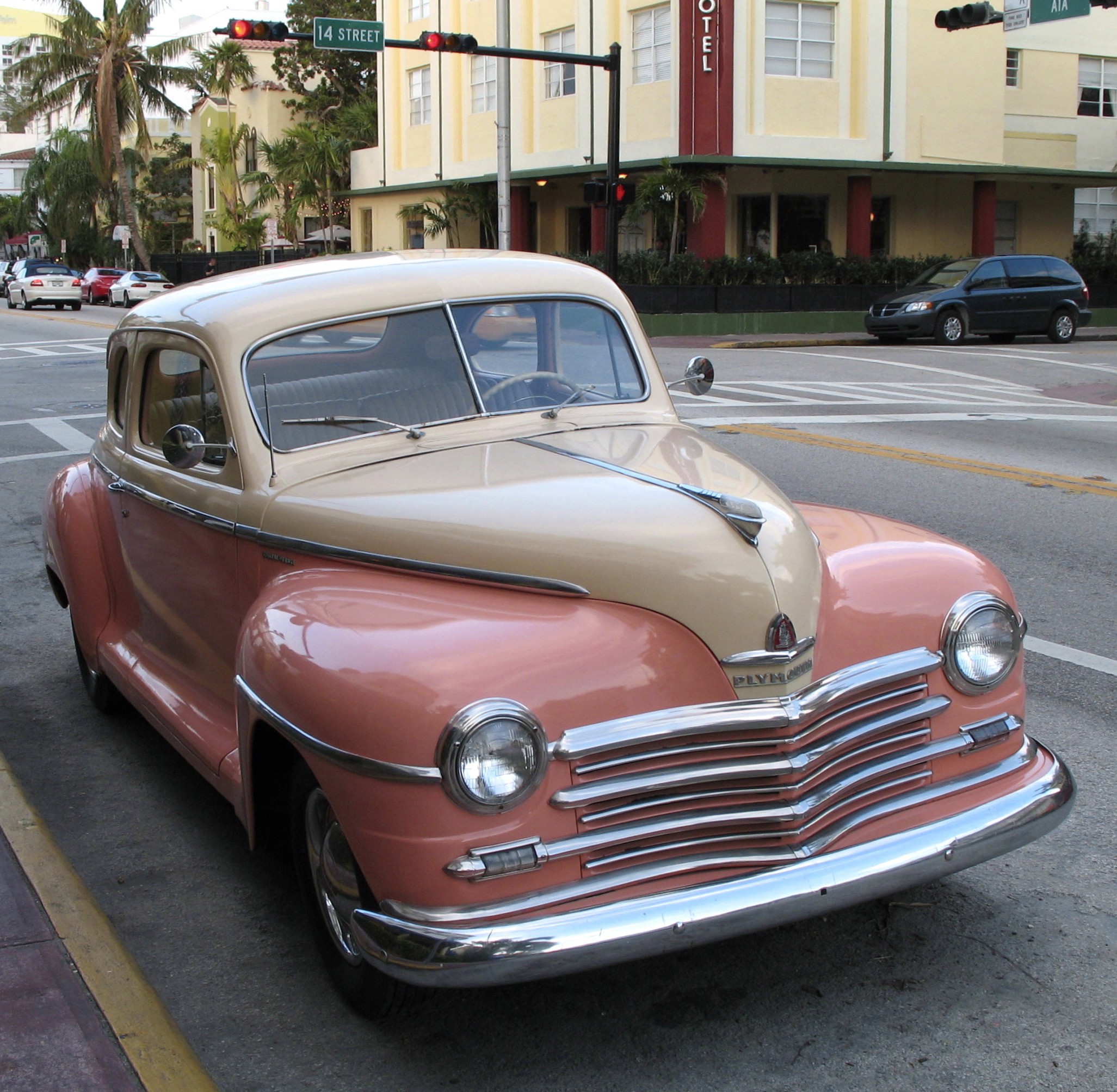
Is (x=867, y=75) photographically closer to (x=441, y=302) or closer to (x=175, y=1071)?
(x=441, y=302)

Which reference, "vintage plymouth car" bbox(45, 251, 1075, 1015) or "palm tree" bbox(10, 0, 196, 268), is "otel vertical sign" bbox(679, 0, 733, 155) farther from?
"palm tree" bbox(10, 0, 196, 268)

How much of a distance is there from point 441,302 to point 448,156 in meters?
35.7

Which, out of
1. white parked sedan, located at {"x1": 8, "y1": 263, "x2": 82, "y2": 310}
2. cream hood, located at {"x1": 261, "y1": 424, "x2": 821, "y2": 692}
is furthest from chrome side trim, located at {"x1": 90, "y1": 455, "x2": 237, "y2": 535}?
white parked sedan, located at {"x1": 8, "y1": 263, "x2": 82, "y2": 310}

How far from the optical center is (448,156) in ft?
126

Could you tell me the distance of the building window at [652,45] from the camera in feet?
102

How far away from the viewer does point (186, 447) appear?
4.02 meters

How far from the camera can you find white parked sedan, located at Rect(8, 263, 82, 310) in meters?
42.0

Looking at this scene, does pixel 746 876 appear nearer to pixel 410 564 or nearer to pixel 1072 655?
pixel 410 564

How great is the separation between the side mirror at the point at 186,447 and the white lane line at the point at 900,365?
53.3ft

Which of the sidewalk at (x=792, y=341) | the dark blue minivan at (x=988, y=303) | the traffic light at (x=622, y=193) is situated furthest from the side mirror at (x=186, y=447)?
the dark blue minivan at (x=988, y=303)

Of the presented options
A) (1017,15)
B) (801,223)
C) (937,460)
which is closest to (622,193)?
(1017,15)

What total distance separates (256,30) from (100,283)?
27.7m

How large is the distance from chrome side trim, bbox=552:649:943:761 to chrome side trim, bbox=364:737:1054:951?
28 cm

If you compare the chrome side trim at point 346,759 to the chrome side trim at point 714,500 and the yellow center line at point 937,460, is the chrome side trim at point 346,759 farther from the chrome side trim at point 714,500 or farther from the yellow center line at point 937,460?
the yellow center line at point 937,460
